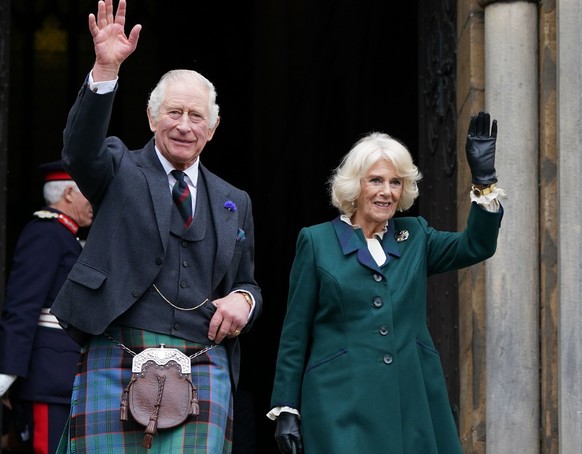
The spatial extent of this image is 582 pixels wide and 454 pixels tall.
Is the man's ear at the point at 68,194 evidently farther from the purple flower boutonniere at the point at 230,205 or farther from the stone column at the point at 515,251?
the purple flower boutonniere at the point at 230,205

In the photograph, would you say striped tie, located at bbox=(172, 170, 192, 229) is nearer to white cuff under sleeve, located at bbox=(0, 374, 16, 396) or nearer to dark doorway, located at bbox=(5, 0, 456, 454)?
white cuff under sleeve, located at bbox=(0, 374, 16, 396)

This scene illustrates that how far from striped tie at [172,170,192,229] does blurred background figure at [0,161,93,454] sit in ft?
5.54

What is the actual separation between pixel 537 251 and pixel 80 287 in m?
2.40

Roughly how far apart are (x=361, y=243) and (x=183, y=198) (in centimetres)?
65

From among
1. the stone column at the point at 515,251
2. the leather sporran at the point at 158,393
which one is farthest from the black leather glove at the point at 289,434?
the stone column at the point at 515,251

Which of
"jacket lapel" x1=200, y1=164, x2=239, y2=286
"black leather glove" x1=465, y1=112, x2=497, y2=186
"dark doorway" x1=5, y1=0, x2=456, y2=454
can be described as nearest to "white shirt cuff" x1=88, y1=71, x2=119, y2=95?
"jacket lapel" x1=200, y1=164, x2=239, y2=286

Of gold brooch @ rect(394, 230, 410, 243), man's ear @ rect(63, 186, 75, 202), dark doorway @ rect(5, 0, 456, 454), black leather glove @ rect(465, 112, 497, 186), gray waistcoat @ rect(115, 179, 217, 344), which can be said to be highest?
dark doorway @ rect(5, 0, 456, 454)

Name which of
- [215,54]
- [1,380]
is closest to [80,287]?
[1,380]

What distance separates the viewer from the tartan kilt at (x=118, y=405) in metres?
5.02

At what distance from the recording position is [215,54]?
17.4m

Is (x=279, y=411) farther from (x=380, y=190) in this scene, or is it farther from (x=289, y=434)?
(x=380, y=190)

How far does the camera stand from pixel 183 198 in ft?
17.2

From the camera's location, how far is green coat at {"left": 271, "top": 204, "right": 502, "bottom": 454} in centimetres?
529

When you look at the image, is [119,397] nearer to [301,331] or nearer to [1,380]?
[301,331]
